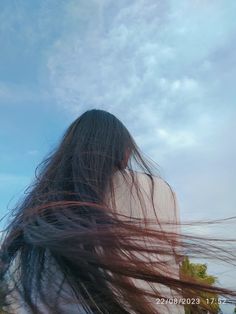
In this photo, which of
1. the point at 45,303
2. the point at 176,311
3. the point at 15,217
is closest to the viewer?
the point at 45,303

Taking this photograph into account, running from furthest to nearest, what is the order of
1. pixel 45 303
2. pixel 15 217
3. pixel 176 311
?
pixel 15 217 → pixel 176 311 → pixel 45 303

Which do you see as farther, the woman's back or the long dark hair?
the woman's back

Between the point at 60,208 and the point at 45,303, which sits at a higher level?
the point at 60,208

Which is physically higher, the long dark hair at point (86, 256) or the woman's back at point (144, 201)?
the woman's back at point (144, 201)

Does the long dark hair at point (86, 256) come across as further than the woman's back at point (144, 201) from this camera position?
No

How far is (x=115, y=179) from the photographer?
2.35 m

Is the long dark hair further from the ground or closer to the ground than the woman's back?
closer to the ground

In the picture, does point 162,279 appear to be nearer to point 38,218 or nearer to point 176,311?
point 176,311

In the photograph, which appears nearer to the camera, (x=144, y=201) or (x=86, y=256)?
(x=86, y=256)

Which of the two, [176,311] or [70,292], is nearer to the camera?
[70,292]

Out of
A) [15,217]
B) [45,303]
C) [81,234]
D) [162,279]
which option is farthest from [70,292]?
[15,217]

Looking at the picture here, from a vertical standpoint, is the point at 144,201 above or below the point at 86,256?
above

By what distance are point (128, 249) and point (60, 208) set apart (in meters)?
0.33

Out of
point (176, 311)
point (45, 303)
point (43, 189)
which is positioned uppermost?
point (43, 189)
